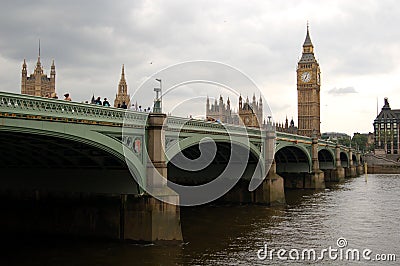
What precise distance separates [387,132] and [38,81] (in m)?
101

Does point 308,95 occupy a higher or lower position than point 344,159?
higher

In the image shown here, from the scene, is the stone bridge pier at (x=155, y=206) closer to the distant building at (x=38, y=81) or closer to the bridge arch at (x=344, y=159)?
the bridge arch at (x=344, y=159)

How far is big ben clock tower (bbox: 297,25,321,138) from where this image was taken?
130750mm

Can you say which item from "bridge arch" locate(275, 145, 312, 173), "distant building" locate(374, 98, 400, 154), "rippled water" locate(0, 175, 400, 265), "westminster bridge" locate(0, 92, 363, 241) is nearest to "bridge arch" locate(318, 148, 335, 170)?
"bridge arch" locate(275, 145, 312, 173)

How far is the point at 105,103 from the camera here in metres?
20.8

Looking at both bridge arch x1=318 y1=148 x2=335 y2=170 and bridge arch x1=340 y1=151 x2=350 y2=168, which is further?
bridge arch x1=340 y1=151 x2=350 y2=168

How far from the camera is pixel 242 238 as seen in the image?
22984mm

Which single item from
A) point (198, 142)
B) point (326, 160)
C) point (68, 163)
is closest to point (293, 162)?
point (326, 160)

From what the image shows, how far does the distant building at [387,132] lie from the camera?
145 metres

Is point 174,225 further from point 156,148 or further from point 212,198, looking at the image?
point 212,198

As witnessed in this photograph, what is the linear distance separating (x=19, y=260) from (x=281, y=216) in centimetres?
1682

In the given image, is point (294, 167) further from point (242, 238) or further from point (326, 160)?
point (242, 238)

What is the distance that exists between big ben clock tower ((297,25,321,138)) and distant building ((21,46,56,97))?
65.1m

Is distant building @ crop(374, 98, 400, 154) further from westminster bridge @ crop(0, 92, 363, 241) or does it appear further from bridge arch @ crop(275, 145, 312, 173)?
westminster bridge @ crop(0, 92, 363, 241)
